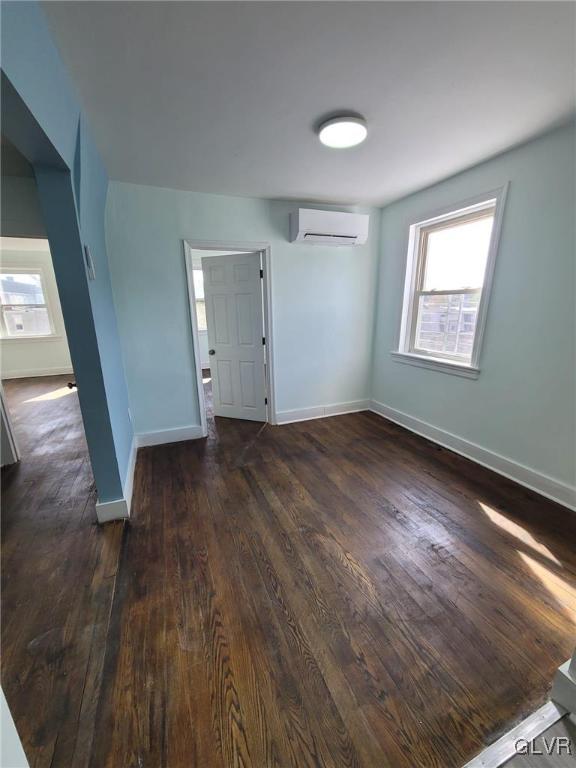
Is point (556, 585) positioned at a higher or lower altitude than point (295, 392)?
lower

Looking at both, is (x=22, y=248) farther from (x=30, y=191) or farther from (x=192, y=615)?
(x=192, y=615)

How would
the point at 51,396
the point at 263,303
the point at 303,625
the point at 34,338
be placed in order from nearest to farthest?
the point at 303,625 → the point at 263,303 → the point at 51,396 → the point at 34,338

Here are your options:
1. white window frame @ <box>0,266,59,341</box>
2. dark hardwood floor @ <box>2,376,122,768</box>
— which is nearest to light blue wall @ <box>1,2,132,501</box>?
dark hardwood floor @ <box>2,376,122,768</box>

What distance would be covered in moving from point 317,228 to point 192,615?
331 centimetres

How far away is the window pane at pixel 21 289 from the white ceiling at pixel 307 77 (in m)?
5.19

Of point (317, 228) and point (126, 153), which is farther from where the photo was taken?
point (317, 228)

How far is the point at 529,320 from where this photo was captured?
90.4 inches

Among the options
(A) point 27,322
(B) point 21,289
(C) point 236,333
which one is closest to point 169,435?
(C) point 236,333

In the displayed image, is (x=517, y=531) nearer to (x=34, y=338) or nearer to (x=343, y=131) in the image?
(x=343, y=131)

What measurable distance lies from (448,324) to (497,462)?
1.36m

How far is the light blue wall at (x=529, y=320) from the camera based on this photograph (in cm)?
206

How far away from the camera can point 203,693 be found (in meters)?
1.15

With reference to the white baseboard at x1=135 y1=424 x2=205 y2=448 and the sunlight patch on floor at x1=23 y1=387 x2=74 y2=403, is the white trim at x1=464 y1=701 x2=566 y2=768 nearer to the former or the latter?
the white baseboard at x1=135 y1=424 x2=205 y2=448

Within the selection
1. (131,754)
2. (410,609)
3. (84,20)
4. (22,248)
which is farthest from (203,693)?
(22,248)
